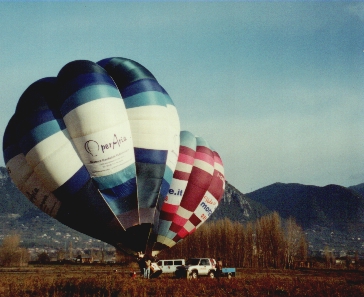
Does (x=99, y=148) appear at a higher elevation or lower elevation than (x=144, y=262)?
higher

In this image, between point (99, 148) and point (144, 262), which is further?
point (144, 262)

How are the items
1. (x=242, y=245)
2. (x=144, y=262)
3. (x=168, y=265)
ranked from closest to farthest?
1. (x=144, y=262)
2. (x=168, y=265)
3. (x=242, y=245)

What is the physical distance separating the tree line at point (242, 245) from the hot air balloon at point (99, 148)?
61180 mm

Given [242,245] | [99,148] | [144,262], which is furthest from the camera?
[242,245]

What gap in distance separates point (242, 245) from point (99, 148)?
6848 centimetres

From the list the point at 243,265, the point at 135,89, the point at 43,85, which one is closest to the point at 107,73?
the point at 135,89

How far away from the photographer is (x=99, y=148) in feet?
68.3

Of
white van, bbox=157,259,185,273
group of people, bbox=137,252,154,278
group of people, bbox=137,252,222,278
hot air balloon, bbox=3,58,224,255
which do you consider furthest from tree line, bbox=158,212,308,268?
hot air balloon, bbox=3,58,224,255

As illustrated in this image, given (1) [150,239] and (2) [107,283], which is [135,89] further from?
(2) [107,283]

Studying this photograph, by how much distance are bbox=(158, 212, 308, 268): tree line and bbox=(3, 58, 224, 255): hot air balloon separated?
6118 cm

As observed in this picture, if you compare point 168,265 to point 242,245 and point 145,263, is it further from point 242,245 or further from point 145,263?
point 242,245

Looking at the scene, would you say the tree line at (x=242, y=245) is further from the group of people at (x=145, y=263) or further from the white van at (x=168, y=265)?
the group of people at (x=145, y=263)

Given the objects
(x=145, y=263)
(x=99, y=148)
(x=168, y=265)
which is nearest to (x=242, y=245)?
(x=168, y=265)

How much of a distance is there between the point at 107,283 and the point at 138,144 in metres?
5.69
